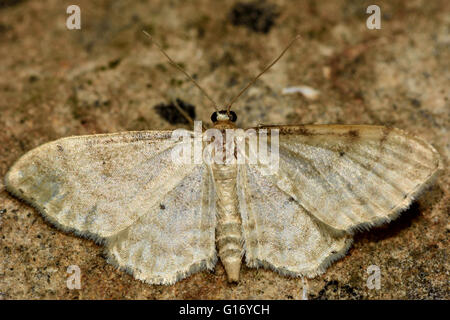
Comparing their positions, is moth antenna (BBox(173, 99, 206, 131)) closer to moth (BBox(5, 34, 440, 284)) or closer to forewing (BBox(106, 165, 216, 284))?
moth (BBox(5, 34, 440, 284))

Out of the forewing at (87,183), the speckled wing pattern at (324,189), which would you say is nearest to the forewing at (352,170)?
the speckled wing pattern at (324,189)

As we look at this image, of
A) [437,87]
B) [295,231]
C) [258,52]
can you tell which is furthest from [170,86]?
[437,87]

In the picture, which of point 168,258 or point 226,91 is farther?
point 226,91

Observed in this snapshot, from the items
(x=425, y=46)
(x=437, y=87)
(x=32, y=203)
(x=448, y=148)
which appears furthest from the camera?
(x=425, y=46)

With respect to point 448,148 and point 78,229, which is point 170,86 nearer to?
point 78,229

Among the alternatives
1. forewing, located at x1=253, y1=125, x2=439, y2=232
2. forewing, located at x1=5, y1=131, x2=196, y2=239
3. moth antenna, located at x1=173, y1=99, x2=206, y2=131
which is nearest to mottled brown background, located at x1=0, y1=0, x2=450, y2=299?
moth antenna, located at x1=173, y1=99, x2=206, y2=131

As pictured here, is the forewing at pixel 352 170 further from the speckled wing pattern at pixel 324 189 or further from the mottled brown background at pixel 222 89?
the mottled brown background at pixel 222 89

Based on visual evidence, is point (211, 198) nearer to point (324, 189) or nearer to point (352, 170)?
point (324, 189)
